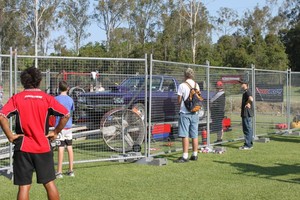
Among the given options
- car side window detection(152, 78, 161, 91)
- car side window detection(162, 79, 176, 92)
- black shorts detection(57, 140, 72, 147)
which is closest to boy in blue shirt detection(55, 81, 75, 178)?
black shorts detection(57, 140, 72, 147)

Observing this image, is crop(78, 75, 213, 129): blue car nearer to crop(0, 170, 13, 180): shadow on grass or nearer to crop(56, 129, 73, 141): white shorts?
crop(56, 129, 73, 141): white shorts

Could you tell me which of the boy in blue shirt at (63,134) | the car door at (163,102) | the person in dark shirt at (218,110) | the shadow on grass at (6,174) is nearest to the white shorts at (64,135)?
the boy in blue shirt at (63,134)

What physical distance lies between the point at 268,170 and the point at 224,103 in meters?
3.97

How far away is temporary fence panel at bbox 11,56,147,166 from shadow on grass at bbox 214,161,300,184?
2120mm

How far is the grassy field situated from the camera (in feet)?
23.2

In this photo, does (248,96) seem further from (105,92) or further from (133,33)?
(133,33)

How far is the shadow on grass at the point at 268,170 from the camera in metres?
8.46

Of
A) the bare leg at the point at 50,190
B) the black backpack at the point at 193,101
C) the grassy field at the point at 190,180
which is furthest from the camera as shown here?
the black backpack at the point at 193,101

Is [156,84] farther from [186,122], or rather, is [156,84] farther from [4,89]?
[4,89]

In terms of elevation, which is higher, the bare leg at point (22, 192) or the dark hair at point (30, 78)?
the dark hair at point (30, 78)

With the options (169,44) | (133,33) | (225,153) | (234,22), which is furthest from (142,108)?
(234,22)

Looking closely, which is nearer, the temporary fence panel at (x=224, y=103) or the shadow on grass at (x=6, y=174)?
the shadow on grass at (x=6, y=174)

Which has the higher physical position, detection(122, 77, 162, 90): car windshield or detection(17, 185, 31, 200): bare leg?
detection(122, 77, 162, 90): car windshield

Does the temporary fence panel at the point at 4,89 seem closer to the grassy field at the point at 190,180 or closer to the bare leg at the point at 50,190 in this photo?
the grassy field at the point at 190,180
